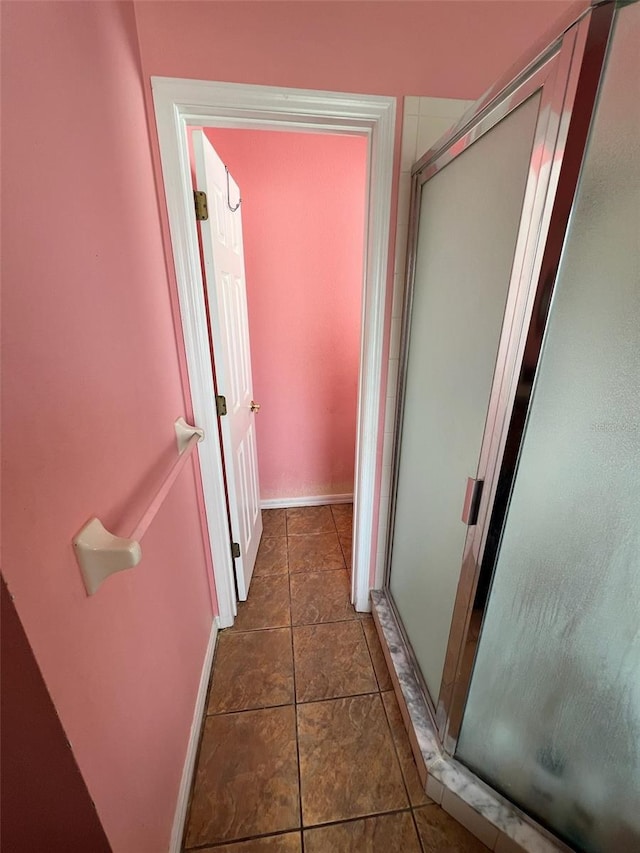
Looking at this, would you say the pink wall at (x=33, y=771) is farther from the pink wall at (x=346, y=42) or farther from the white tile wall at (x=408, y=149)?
the pink wall at (x=346, y=42)

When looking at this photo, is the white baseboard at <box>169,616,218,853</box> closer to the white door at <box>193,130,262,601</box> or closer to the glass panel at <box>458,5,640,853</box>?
the white door at <box>193,130,262,601</box>

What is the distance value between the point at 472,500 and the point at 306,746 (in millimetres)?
1098

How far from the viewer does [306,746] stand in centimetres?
123

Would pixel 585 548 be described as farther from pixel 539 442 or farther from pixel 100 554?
pixel 100 554

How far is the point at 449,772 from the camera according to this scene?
1.06 m

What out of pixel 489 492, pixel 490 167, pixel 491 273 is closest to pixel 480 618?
pixel 489 492

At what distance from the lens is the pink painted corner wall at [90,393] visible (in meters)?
0.50

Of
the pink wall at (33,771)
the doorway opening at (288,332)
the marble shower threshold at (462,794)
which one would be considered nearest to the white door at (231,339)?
the doorway opening at (288,332)

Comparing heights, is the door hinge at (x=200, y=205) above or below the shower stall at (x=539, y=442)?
above

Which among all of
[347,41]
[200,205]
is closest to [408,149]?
[347,41]

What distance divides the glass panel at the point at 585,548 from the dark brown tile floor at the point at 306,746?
1.24ft

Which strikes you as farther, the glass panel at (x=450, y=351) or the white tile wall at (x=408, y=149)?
the white tile wall at (x=408, y=149)

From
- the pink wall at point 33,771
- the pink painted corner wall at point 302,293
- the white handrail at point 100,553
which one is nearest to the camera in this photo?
the pink wall at point 33,771

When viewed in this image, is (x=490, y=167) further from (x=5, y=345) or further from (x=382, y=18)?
(x=5, y=345)
